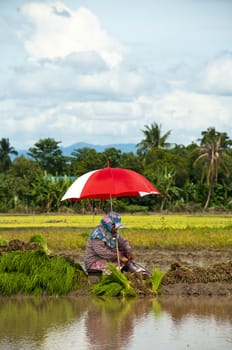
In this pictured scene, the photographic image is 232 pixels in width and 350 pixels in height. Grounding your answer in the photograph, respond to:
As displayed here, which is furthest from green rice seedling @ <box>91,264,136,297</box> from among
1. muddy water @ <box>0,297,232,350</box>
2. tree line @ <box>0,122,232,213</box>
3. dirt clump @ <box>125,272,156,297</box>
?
tree line @ <box>0,122,232,213</box>

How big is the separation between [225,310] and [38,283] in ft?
10.2

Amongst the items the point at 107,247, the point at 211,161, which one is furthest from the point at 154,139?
the point at 107,247

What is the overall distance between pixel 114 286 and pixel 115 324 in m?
2.22

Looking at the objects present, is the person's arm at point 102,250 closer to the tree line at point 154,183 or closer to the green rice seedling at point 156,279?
the green rice seedling at point 156,279

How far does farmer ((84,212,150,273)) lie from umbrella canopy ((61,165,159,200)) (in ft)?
1.39

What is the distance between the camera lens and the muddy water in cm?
857

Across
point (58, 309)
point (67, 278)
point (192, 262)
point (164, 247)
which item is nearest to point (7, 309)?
point (58, 309)

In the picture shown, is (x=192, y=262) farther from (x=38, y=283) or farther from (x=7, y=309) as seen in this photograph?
(x=7, y=309)

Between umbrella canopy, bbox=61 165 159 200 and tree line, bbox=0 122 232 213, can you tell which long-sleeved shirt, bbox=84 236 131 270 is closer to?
umbrella canopy, bbox=61 165 159 200

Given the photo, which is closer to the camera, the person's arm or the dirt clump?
the dirt clump

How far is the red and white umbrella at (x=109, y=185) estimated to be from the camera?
12.5 meters

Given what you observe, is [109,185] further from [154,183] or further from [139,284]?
[154,183]

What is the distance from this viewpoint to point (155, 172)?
2489 inches

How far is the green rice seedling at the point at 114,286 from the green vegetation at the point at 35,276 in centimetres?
48
